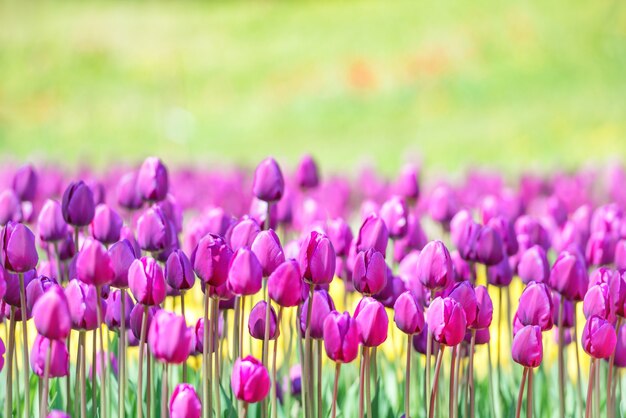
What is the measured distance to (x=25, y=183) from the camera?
10.2ft

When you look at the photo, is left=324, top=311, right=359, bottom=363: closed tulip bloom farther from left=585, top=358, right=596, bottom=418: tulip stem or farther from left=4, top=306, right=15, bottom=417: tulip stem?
left=4, top=306, right=15, bottom=417: tulip stem

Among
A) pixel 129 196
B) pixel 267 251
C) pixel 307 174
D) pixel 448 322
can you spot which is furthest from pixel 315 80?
pixel 448 322

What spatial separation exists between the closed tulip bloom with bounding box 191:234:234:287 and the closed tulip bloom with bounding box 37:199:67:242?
71 cm

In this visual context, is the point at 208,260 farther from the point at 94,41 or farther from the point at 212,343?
the point at 94,41

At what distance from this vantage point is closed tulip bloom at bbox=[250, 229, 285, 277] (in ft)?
6.23

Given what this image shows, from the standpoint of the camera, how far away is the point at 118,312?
7.15 feet

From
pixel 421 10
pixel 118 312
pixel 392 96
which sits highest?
pixel 421 10

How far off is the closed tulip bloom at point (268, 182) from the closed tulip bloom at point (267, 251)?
0.60 meters

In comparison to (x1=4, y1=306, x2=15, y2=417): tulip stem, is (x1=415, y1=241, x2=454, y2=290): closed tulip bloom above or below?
above

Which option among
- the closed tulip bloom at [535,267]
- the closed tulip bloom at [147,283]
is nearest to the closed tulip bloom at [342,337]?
the closed tulip bloom at [147,283]

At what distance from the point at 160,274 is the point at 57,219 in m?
0.69

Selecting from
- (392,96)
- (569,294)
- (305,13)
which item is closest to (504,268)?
(569,294)

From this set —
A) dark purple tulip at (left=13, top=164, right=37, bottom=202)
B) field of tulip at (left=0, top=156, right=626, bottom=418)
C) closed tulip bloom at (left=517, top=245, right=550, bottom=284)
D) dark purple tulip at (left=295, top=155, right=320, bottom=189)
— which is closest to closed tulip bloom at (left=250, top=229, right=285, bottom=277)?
field of tulip at (left=0, top=156, right=626, bottom=418)

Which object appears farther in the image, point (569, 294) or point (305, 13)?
point (305, 13)
